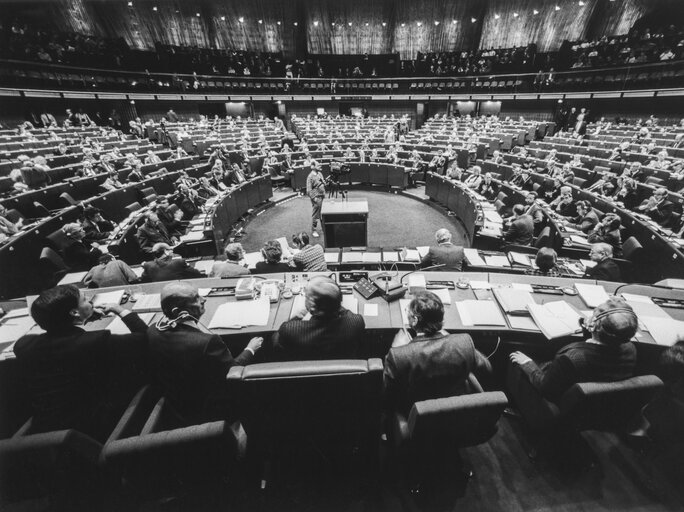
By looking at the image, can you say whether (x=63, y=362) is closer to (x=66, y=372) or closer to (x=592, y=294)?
(x=66, y=372)

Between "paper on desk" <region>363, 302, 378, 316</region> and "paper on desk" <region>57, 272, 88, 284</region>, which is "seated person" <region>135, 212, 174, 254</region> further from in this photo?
"paper on desk" <region>363, 302, 378, 316</region>

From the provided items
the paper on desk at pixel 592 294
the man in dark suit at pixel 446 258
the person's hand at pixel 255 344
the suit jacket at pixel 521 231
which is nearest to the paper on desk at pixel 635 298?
the paper on desk at pixel 592 294

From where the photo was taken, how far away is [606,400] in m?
1.80

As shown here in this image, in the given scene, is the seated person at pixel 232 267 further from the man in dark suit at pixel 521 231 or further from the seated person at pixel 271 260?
the man in dark suit at pixel 521 231

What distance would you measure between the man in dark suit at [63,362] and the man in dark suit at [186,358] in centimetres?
29

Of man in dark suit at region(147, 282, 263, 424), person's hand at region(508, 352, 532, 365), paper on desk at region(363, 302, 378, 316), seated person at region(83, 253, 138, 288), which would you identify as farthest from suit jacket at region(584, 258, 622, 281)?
seated person at region(83, 253, 138, 288)

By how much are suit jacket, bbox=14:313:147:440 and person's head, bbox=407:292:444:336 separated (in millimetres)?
1896

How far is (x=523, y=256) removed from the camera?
3965 millimetres

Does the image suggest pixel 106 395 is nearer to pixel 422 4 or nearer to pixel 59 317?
pixel 59 317

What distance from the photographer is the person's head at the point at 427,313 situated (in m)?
1.91

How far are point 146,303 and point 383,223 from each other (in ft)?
20.8

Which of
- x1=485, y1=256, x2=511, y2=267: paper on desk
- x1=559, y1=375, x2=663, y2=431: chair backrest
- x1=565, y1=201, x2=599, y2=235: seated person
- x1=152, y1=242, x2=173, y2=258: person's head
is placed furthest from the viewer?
x1=565, y1=201, x2=599, y2=235: seated person

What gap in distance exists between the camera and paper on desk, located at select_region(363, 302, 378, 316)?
2.76 metres

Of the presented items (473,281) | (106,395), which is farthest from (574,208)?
(106,395)
